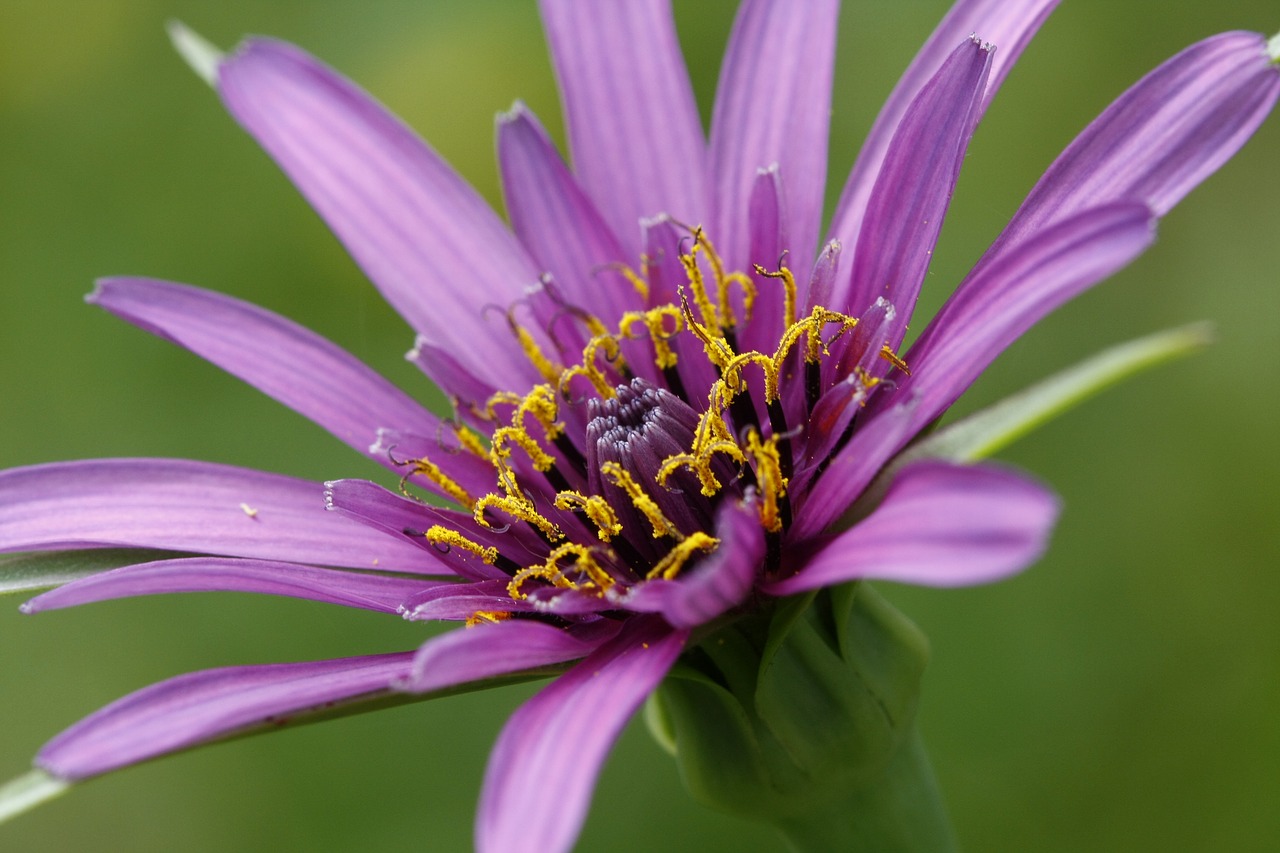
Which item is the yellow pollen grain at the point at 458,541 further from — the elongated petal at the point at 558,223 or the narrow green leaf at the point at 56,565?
the elongated petal at the point at 558,223

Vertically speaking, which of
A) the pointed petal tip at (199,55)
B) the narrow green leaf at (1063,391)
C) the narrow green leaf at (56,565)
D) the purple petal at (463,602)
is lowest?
the narrow green leaf at (1063,391)

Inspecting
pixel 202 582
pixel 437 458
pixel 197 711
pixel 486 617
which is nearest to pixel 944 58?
pixel 437 458

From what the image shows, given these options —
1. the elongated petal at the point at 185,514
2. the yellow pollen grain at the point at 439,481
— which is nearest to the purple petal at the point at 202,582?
the elongated petal at the point at 185,514

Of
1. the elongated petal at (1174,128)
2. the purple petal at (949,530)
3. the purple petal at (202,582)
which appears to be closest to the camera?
the purple petal at (949,530)

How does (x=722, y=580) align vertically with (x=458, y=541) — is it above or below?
below

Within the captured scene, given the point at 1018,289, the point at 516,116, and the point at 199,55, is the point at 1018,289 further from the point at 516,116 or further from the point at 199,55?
the point at 199,55

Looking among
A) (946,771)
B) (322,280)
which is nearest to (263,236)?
(322,280)

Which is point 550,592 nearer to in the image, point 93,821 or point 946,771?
point 946,771

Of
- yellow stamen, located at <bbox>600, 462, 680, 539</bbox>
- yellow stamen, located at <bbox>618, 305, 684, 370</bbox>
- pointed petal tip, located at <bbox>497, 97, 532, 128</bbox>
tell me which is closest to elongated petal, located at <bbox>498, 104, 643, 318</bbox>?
pointed petal tip, located at <bbox>497, 97, 532, 128</bbox>
